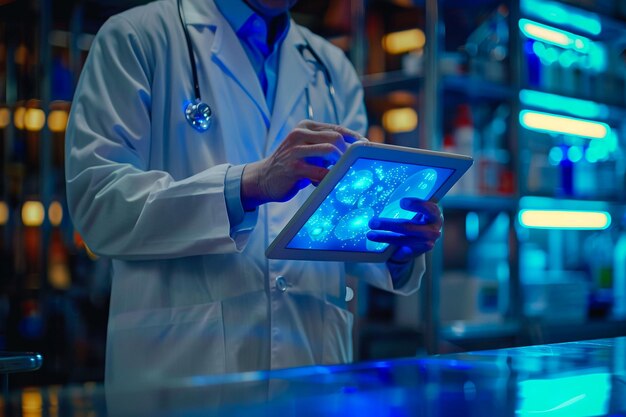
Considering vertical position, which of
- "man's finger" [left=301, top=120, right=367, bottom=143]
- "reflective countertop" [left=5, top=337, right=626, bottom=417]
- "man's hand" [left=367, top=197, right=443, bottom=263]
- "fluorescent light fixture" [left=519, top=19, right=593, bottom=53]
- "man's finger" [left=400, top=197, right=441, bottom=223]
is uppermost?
"fluorescent light fixture" [left=519, top=19, right=593, bottom=53]

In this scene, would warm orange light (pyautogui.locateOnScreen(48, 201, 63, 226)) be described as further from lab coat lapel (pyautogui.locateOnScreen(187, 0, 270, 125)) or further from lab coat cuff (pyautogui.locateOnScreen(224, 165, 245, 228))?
lab coat cuff (pyautogui.locateOnScreen(224, 165, 245, 228))

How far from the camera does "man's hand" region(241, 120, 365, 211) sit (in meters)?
1.21

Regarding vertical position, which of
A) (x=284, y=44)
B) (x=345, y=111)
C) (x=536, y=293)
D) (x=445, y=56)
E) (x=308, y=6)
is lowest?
(x=536, y=293)

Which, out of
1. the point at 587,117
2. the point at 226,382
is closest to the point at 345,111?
the point at 226,382

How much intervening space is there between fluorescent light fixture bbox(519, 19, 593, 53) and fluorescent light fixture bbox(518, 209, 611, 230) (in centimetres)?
79

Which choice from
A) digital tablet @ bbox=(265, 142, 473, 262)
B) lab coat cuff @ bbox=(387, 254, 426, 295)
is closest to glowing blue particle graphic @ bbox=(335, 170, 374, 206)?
digital tablet @ bbox=(265, 142, 473, 262)

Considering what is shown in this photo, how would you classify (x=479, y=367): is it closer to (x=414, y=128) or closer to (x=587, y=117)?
(x=414, y=128)

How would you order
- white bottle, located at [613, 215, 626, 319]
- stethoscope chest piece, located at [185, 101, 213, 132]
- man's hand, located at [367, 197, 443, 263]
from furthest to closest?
white bottle, located at [613, 215, 626, 319] < stethoscope chest piece, located at [185, 101, 213, 132] < man's hand, located at [367, 197, 443, 263]

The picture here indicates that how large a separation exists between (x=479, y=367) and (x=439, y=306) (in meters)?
1.88

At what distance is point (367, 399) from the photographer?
30.3 inches

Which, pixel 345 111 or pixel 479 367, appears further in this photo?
pixel 345 111

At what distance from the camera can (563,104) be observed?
3656 mm

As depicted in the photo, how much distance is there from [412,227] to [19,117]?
2311mm

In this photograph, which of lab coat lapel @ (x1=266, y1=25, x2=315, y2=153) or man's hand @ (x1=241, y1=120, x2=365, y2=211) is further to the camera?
lab coat lapel @ (x1=266, y1=25, x2=315, y2=153)
